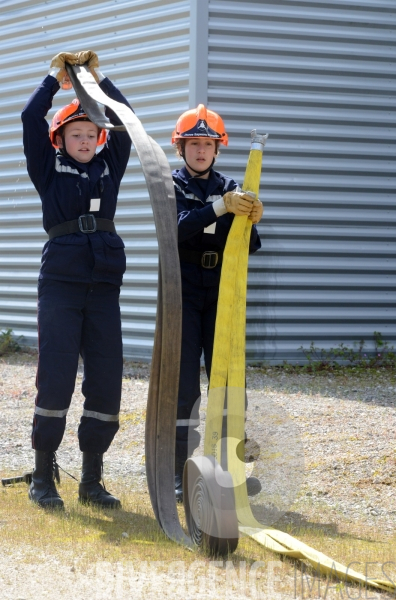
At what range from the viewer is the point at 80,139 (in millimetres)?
4422

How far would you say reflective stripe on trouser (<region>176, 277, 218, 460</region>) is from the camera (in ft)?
14.9

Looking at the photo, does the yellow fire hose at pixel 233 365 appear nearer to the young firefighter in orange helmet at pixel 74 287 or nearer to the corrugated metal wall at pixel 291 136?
the young firefighter in orange helmet at pixel 74 287

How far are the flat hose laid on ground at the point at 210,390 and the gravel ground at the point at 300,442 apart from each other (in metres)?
0.74

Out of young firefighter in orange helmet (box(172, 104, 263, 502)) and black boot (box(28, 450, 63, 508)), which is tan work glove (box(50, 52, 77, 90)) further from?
black boot (box(28, 450, 63, 508))

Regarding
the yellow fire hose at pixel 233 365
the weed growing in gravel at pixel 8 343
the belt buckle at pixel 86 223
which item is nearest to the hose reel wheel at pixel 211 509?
the yellow fire hose at pixel 233 365

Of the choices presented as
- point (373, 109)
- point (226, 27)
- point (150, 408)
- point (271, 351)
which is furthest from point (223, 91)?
point (150, 408)

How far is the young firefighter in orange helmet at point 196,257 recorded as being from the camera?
4.53 meters

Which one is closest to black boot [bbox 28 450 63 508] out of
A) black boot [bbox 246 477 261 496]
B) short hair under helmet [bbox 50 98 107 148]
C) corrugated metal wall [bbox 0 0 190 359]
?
black boot [bbox 246 477 261 496]

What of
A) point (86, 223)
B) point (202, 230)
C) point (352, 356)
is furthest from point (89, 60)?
point (352, 356)

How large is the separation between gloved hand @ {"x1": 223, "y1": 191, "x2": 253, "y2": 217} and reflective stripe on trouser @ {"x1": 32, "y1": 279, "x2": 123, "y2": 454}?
0.81 meters

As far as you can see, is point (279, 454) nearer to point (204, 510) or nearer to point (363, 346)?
point (204, 510)

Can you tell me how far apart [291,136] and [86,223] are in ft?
15.8

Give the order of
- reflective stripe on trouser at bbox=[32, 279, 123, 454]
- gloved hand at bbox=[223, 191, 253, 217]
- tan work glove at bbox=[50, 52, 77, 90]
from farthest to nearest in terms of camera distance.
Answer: tan work glove at bbox=[50, 52, 77, 90], reflective stripe on trouser at bbox=[32, 279, 123, 454], gloved hand at bbox=[223, 191, 253, 217]

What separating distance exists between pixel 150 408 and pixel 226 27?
569 cm
